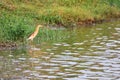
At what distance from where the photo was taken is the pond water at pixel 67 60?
1530 centimetres

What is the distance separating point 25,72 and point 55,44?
603 centimetres

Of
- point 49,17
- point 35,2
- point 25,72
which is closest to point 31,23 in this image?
point 49,17

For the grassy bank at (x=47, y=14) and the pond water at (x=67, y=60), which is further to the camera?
the grassy bank at (x=47, y=14)

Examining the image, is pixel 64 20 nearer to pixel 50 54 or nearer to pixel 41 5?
pixel 41 5

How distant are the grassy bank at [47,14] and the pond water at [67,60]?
1.15m

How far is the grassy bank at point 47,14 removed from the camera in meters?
21.2

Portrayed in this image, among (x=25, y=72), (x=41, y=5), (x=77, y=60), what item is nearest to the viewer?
(x=25, y=72)

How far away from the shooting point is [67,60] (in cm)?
1791

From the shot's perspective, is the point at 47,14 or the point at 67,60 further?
the point at 47,14

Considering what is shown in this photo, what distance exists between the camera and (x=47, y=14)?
27.5 m

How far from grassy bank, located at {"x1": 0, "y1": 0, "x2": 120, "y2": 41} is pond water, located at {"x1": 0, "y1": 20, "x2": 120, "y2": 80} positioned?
1150mm

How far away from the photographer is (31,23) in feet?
80.5

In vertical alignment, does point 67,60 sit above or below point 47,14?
below

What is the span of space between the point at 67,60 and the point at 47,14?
32.4ft
